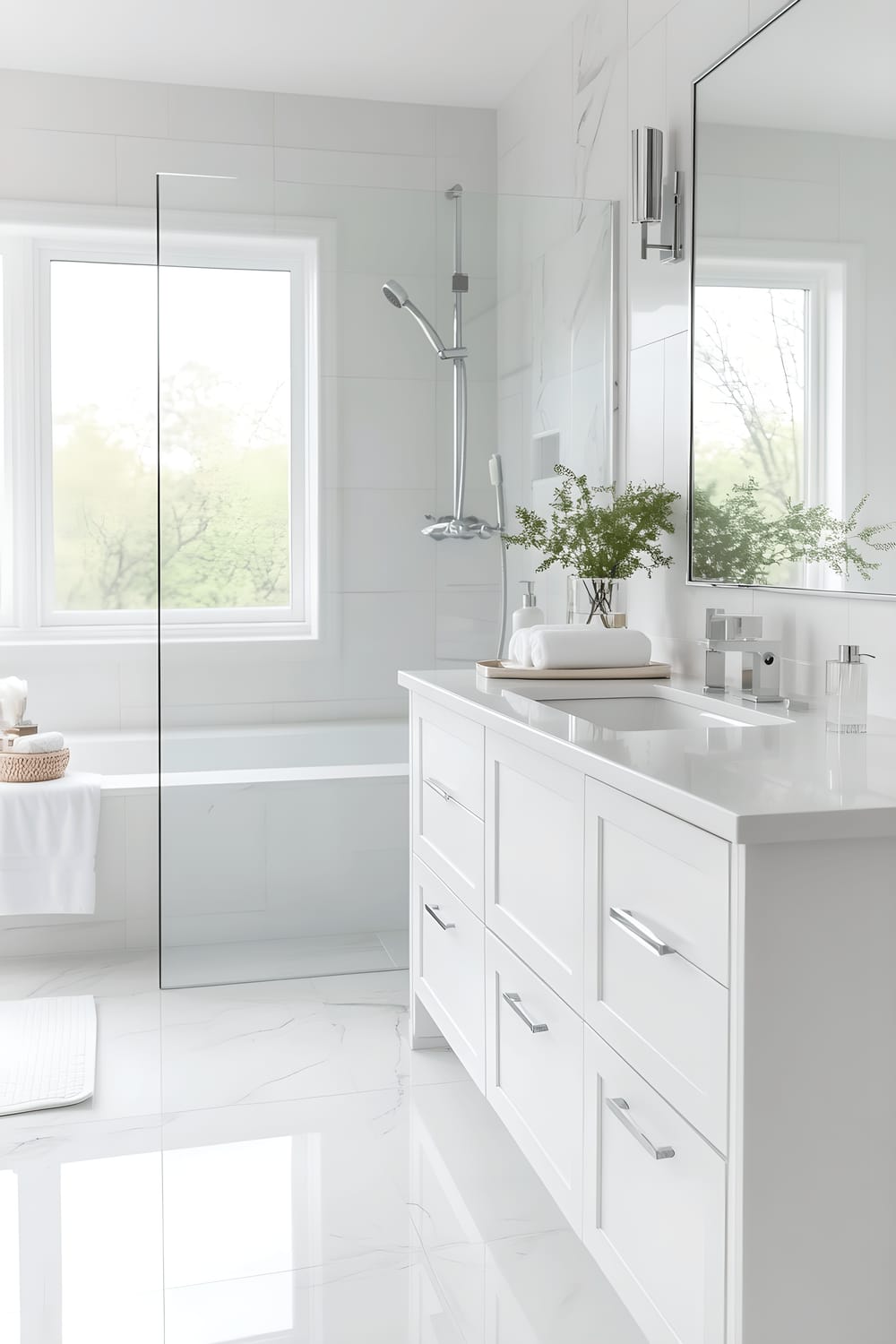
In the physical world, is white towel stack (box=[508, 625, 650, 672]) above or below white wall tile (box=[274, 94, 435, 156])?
below

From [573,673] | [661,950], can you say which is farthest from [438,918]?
[661,950]

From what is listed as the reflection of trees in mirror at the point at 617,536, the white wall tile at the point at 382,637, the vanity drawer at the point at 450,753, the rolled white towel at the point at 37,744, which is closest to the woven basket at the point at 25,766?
the rolled white towel at the point at 37,744

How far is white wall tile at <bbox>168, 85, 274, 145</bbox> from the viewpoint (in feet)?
11.3

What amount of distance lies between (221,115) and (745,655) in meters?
2.49

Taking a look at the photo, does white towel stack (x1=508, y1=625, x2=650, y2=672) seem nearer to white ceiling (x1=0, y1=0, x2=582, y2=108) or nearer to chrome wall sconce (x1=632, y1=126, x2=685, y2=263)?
chrome wall sconce (x1=632, y1=126, x2=685, y2=263)

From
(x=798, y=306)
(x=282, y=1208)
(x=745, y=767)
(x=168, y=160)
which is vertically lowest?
(x=282, y=1208)

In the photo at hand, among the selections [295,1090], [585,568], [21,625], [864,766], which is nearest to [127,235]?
[21,625]

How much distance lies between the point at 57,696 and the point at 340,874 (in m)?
1.20

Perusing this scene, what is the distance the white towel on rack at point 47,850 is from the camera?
3020 millimetres

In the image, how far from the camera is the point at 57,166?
11.2 feet

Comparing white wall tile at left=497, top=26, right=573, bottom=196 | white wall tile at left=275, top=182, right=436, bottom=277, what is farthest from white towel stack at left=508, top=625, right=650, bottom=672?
white wall tile at left=497, top=26, right=573, bottom=196

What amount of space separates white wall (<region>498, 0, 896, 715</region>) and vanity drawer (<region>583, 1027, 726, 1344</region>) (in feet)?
2.50

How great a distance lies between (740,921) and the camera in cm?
112

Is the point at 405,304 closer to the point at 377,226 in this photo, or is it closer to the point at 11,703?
the point at 377,226
